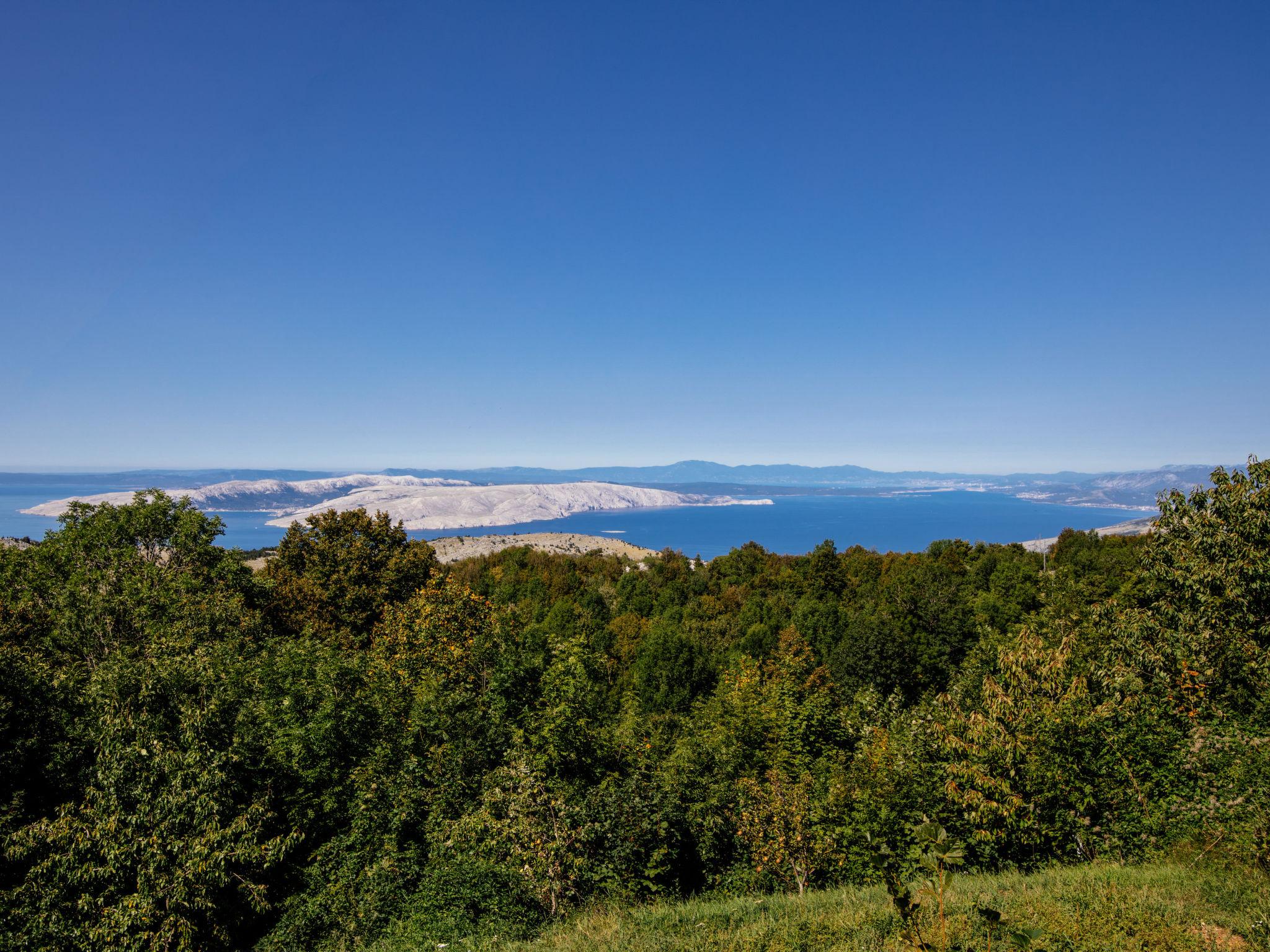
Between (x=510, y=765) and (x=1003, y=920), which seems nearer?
(x=1003, y=920)

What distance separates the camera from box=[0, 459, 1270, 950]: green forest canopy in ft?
39.2

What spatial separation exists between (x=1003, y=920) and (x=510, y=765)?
1076cm

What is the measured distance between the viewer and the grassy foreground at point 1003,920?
7.91 metres

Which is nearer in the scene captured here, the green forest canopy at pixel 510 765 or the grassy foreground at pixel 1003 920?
the grassy foreground at pixel 1003 920

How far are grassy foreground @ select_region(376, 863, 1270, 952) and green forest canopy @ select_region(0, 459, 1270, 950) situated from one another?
1.21m

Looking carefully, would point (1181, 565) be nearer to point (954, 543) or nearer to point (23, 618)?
point (23, 618)

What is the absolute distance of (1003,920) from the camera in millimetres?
6984

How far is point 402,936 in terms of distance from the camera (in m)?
12.0

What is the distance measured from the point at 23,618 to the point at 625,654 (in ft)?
129

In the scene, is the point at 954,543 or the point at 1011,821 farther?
the point at 954,543

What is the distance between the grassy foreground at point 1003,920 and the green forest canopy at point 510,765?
1205mm

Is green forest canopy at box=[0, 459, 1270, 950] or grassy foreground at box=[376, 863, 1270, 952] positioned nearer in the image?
grassy foreground at box=[376, 863, 1270, 952]

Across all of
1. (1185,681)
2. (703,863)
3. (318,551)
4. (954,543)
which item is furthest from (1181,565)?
(954,543)

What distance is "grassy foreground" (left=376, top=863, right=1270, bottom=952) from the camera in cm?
791
